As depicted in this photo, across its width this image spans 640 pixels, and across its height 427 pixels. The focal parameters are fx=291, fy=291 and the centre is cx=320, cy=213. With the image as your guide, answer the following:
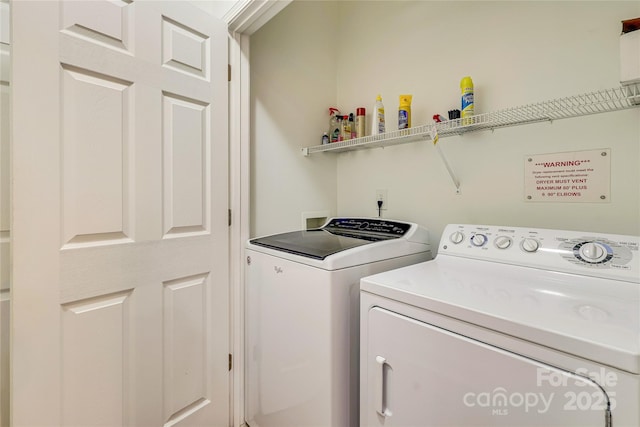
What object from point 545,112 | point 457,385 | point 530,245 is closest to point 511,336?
point 457,385

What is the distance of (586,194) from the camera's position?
1.22 metres

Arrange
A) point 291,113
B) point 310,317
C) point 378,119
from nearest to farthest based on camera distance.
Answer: point 310,317 → point 378,119 → point 291,113

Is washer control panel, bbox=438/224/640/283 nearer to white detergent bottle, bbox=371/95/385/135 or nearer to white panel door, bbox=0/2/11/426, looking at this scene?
white detergent bottle, bbox=371/95/385/135

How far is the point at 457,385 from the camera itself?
0.80 meters

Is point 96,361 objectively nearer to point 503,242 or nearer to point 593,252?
point 503,242

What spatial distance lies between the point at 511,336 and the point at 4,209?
5.27 feet

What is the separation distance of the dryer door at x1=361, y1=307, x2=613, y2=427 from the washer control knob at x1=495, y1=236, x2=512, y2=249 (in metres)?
0.59

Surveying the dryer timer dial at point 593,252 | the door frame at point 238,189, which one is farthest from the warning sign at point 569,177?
the door frame at point 238,189

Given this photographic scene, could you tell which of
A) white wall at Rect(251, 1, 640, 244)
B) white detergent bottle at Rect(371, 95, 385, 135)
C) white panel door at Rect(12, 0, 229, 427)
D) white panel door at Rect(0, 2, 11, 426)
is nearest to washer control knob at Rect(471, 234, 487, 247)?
white wall at Rect(251, 1, 640, 244)

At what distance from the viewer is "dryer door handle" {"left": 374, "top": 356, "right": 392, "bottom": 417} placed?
981 millimetres

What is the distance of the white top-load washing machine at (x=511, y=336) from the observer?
610 millimetres

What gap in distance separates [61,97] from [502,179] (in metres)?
1.87

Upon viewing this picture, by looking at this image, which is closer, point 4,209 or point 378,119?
point 4,209

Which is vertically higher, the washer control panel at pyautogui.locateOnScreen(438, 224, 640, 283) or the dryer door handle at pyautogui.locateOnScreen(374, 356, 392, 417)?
the washer control panel at pyautogui.locateOnScreen(438, 224, 640, 283)
